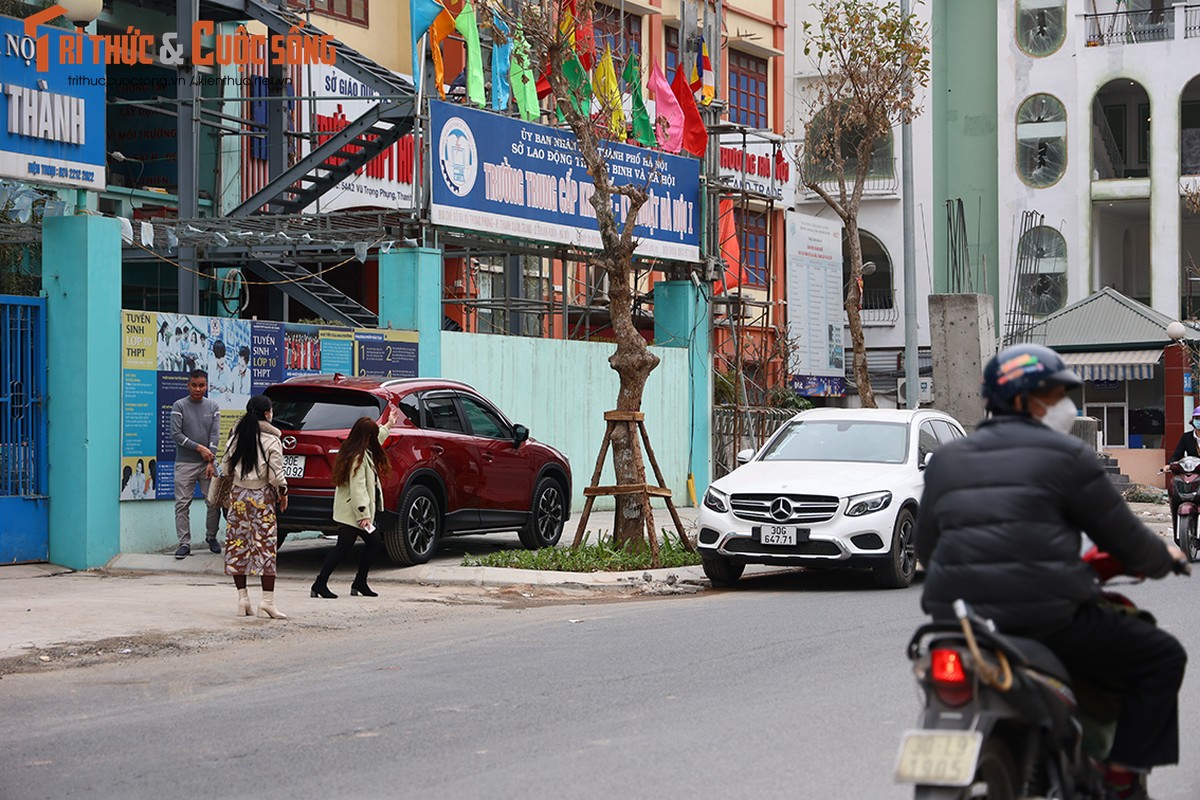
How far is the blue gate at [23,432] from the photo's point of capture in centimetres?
1630

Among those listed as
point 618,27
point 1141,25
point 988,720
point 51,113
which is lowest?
point 988,720

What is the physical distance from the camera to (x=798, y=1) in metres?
49.1

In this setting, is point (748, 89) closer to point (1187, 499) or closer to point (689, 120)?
point (689, 120)

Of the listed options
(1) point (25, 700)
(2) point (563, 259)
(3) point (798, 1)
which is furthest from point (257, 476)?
(3) point (798, 1)

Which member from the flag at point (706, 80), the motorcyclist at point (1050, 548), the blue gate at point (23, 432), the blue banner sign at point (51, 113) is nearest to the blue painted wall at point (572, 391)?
the flag at point (706, 80)

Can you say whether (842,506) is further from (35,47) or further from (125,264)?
(125,264)

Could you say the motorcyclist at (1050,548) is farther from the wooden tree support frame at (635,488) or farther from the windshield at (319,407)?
the wooden tree support frame at (635,488)

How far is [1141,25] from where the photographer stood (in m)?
48.8

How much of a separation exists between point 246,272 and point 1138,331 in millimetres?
25166

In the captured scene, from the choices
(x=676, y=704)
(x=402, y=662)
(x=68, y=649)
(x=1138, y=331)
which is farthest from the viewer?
(x=1138, y=331)

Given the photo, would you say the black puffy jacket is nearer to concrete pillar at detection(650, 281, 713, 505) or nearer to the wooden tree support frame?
the wooden tree support frame

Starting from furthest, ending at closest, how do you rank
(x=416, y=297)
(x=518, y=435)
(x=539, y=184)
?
(x=539, y=184) < (x=416, y=297) < (x=518, y=435)

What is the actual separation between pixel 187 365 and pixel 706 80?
474 inches

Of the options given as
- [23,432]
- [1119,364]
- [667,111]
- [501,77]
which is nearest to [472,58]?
[501,77]
